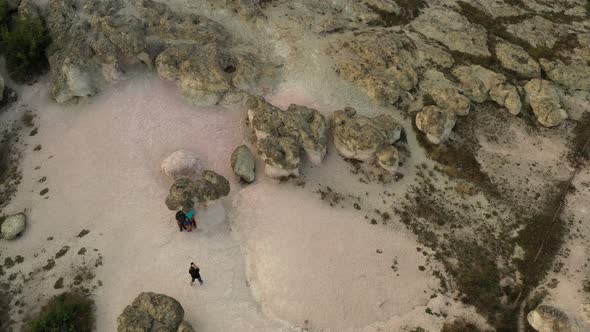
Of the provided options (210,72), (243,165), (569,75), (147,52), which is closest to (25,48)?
(147,52)

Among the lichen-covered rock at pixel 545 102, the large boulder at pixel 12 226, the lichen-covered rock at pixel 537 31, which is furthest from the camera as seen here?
the lichen-covered rock at pixel 537 31

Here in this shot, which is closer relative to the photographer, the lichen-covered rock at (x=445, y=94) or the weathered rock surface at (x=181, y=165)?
the weathered rock surface at (x=181, y=165)

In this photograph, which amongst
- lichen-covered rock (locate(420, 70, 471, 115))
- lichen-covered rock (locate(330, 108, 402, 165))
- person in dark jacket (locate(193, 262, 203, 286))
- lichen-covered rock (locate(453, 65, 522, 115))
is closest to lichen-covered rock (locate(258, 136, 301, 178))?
lichen-covered rock (locate(330, 108, 402, 165))

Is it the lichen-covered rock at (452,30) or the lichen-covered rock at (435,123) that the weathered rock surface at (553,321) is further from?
the lichen-covered rock at (452,30)

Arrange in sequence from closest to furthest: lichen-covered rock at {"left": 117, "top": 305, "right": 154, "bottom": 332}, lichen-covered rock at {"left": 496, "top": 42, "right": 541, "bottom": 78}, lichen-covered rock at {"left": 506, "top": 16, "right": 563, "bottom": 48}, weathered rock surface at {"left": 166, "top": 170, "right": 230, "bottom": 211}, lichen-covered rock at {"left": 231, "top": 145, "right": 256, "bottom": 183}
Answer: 1. lichen-covered rock at {"left": 117, "top": 305, "right": 154, "bottom": 332}
2. weathered rock surface at {"left": 166, "top": 170, "right": 230, "bottom": 211}
3. lichen-covered rock at {"left": 231, "top": 145, "right": 256, "bottom": 183}
4. lichen-covered rock at {"left": 496, "top": 42, "right": 541, "bottom": 78}
5. lichen-covered rock at {"left": 506, "top": 16, "right": 563, "bottom": 48}

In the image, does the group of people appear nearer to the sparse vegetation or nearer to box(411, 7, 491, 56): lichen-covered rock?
the sparse vegetation

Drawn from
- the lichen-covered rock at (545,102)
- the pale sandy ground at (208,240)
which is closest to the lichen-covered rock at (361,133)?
the pale sandy ground at (208,240)

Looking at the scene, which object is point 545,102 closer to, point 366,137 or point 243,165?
point 366,137
